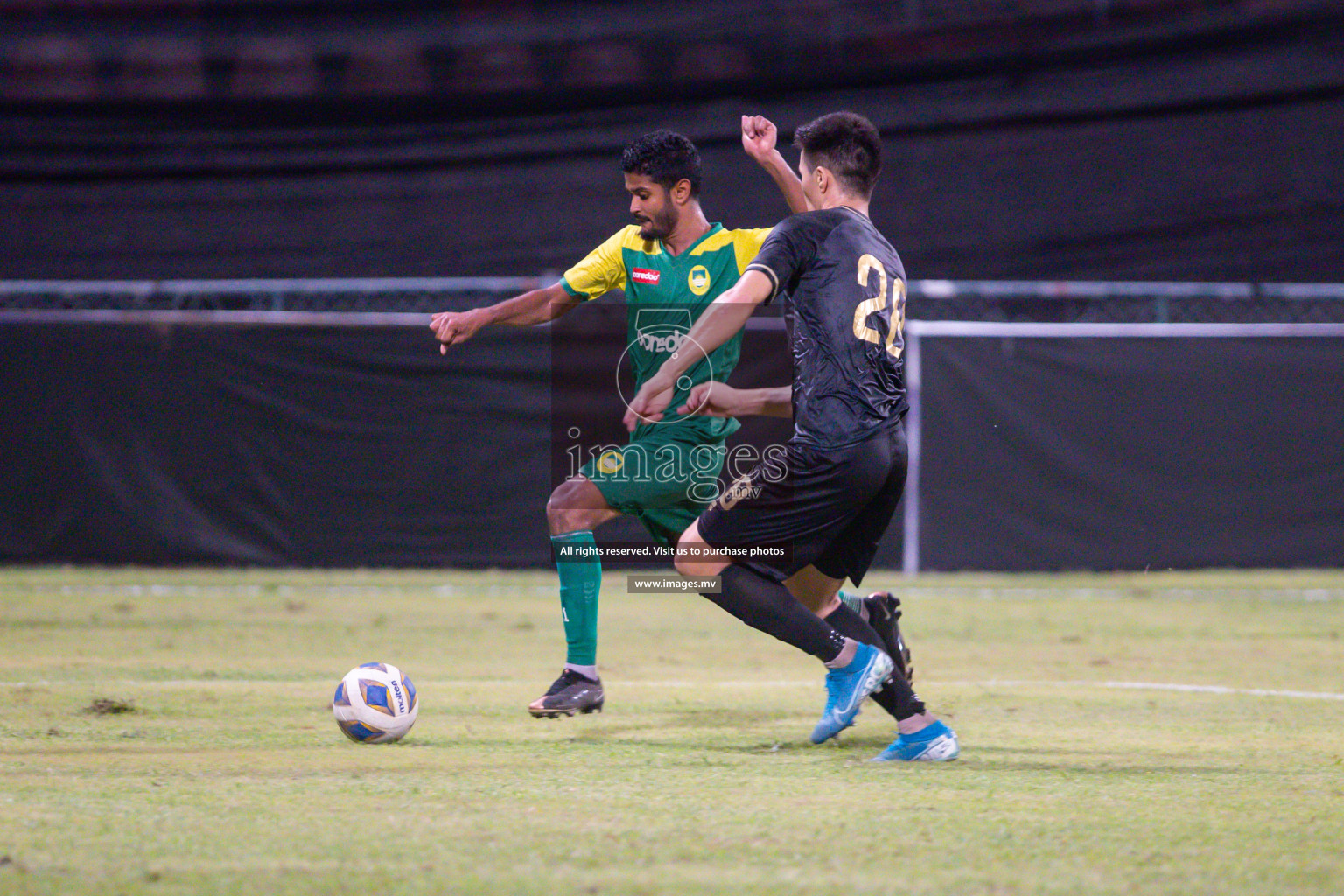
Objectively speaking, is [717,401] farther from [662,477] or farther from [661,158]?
[661,158]

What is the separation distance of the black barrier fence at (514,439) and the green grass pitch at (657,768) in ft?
9.86

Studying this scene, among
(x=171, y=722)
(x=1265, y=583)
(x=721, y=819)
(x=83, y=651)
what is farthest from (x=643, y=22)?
(x=721, y=819)

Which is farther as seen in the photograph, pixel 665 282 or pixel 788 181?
pixel 665 282

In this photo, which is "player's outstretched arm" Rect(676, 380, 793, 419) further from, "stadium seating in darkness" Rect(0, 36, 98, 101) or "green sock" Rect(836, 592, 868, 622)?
"stadium seating in darkness" Rect(0, 36, 98, 101)

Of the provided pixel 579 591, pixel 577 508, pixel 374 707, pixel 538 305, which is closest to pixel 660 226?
pixel 538 305

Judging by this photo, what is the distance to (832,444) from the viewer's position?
4770 mm

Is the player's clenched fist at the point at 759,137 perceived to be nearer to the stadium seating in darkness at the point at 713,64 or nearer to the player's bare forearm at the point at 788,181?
the player's bare forearm at the point at 788,181

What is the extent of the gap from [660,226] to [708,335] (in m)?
1.64

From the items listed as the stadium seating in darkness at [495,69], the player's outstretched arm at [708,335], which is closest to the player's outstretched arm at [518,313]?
the player's outstretched arm at [708,335]

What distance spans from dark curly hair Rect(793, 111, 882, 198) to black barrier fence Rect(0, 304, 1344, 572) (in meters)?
7.59

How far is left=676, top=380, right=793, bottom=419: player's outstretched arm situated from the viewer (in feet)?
17.7

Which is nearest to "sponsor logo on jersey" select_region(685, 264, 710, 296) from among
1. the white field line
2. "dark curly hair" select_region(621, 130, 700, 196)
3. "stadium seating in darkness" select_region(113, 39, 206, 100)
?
"dark curly hair" select_region(621, 130, 700, 196)

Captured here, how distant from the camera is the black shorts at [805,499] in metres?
4.76

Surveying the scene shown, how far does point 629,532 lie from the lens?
12.8 m
